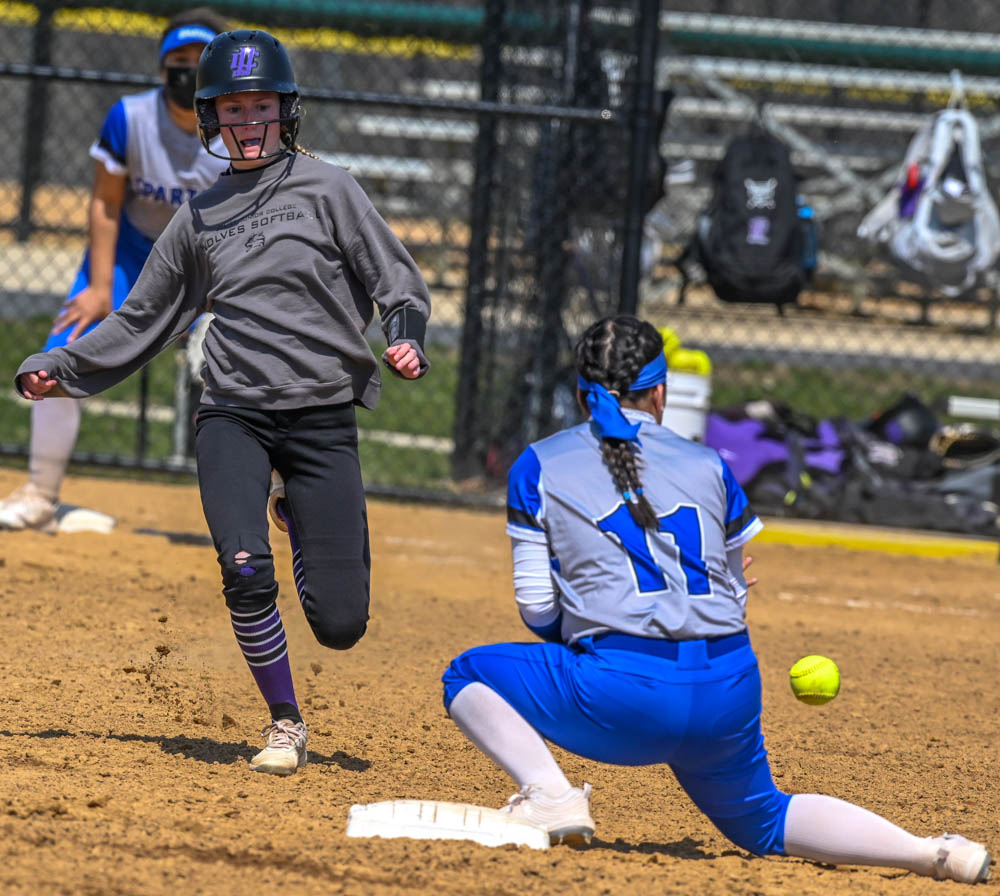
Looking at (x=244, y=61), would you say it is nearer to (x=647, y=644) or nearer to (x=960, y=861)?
(x=647, y=644)

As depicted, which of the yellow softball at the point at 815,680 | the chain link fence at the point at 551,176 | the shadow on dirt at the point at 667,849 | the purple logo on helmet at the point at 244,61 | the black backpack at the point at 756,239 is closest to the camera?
the shadow on dirt at the point at 667,849

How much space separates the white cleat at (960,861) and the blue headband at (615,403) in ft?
3.44

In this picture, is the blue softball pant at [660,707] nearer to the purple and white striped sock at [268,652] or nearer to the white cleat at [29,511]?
the purple and white striped sock at [268,652]

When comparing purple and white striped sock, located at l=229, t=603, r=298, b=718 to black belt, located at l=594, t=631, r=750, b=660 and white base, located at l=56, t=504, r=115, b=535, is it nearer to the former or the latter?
black belt, located at l=594, t=631, r=750, b=660

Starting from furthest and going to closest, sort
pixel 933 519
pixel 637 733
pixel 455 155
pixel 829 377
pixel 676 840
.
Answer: pixel 455 155
pixel 829 377
pixel 933 519
pixel 676 840
pixel 637 733

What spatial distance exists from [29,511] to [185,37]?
2.10 m

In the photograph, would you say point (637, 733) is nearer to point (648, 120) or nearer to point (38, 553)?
point (38, 553)

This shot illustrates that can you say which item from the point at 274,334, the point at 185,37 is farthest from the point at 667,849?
the point at 185,37

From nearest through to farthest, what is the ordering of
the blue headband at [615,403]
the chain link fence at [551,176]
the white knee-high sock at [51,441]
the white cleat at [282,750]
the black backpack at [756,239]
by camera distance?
the blue headband at [615,403]
the white cleat at [282,750]
the white knee-high sock at [51,441]
the chain link fence at [551,176]
the black backpack at [756,239]

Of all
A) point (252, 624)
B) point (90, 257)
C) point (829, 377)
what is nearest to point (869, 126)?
point (829, 377)

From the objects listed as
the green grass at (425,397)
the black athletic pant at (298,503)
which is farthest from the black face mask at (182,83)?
the green grass at (425,397)

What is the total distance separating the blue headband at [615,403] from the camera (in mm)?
3117

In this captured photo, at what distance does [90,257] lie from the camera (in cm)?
626

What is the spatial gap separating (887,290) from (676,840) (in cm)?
1153
